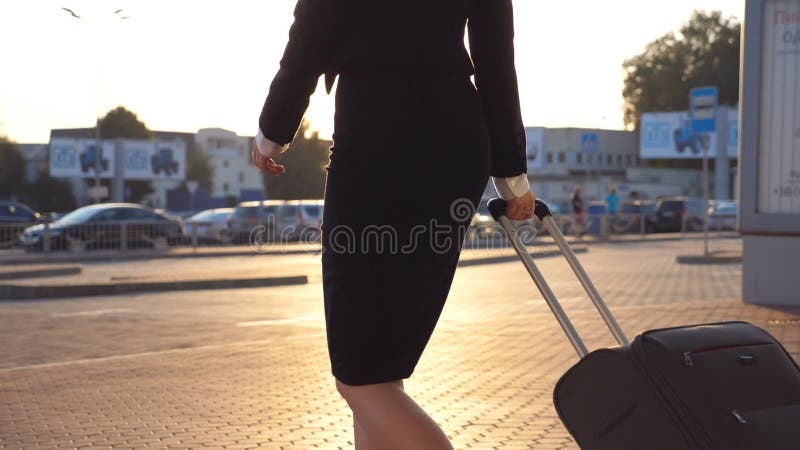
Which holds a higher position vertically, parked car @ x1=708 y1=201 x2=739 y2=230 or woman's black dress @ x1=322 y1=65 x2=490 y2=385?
woman's black dress @ x1=322 y1=65 x2=490 y2=385

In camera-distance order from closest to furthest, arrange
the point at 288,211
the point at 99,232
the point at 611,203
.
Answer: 1. the point at 99,232
2. the point at 288,211
3. the point at 611,203

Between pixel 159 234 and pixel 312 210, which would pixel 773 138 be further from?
pixel 312 210

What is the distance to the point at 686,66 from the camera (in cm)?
9906

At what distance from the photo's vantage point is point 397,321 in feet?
9.01

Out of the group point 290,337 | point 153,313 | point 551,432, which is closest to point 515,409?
point 551,432

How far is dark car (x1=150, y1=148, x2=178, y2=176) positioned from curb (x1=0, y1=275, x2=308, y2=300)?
6649 centimetres

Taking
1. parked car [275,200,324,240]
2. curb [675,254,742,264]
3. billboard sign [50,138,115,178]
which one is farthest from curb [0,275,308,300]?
billboard sign [50,138,115,178]

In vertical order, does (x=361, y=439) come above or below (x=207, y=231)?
above

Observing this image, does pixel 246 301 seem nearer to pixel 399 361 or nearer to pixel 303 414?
pixel 303 414

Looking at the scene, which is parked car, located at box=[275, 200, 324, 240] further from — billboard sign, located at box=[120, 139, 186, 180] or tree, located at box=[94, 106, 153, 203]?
tree, located at box=[94, 106, 153, 203]

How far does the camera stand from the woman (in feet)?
9.01

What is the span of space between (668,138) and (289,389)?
277 feet

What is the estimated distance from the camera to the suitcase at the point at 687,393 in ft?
8.59

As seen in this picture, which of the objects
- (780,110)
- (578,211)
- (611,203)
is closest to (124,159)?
(611,203)
